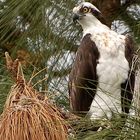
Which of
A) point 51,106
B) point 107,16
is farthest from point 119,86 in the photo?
point 51,106

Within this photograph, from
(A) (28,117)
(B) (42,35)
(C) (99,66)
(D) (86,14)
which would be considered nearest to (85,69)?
(C) (99,66)

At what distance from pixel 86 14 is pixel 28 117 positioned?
4.32 ft

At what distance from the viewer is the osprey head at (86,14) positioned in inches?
107

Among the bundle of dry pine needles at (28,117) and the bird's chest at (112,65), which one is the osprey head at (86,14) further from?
the bundle of dry pine needles at (28,117)

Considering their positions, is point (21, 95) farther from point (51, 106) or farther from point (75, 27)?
point (75, 27)

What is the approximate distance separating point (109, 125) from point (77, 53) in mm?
1139

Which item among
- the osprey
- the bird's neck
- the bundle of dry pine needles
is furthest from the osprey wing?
the bundle of dry pine needles

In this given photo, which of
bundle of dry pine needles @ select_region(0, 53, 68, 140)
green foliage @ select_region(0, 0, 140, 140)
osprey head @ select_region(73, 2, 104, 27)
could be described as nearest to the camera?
bundle of dry pine needles @ select_region(0, 53, 68, 140)

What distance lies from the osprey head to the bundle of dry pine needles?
3.27ft

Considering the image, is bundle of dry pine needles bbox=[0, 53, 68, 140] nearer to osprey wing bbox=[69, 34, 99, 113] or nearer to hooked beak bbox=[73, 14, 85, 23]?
osprey wing bbox=[69, 34, 99, 113]

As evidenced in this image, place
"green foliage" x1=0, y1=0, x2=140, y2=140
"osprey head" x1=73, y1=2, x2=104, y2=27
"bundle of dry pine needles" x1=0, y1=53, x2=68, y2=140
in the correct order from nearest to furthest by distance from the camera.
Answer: "bundle of dry pine needles" x1=0, y1=53, x2=68, y2=140 < "green foliage" x1=0, y1=0, x2=140, y2=140 < "osprey head" x1=73, y1=2, x2=104, y2=27

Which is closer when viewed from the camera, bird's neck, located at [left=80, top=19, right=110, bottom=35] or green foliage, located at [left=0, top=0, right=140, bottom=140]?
green foliage, located at [left=0, top=0, right=140, bottom=140]

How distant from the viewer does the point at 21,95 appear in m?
1.74

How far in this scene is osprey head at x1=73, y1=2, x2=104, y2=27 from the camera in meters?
2.73
